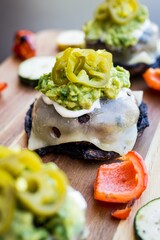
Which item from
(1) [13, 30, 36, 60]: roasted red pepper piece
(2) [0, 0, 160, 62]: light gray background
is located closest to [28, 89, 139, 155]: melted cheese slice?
(1) [13, 30, 36, 60]: roasted red pepper piece

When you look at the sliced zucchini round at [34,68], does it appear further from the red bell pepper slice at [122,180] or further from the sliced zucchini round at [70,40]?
the red bell pepper slice at [122,180]

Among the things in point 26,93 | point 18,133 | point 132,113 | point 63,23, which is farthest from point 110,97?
point 63,23

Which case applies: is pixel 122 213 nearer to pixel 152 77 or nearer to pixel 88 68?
pixel 88 68

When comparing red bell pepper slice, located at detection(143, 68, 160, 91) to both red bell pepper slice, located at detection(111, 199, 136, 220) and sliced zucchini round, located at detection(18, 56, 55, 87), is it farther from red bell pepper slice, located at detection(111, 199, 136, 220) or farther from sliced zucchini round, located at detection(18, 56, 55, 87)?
red bell pepper slice, located at detection(111, 199, 136, 220)

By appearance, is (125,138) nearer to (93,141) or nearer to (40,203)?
(93,141)

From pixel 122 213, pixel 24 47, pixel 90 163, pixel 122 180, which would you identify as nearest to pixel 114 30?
pixel 24 47
